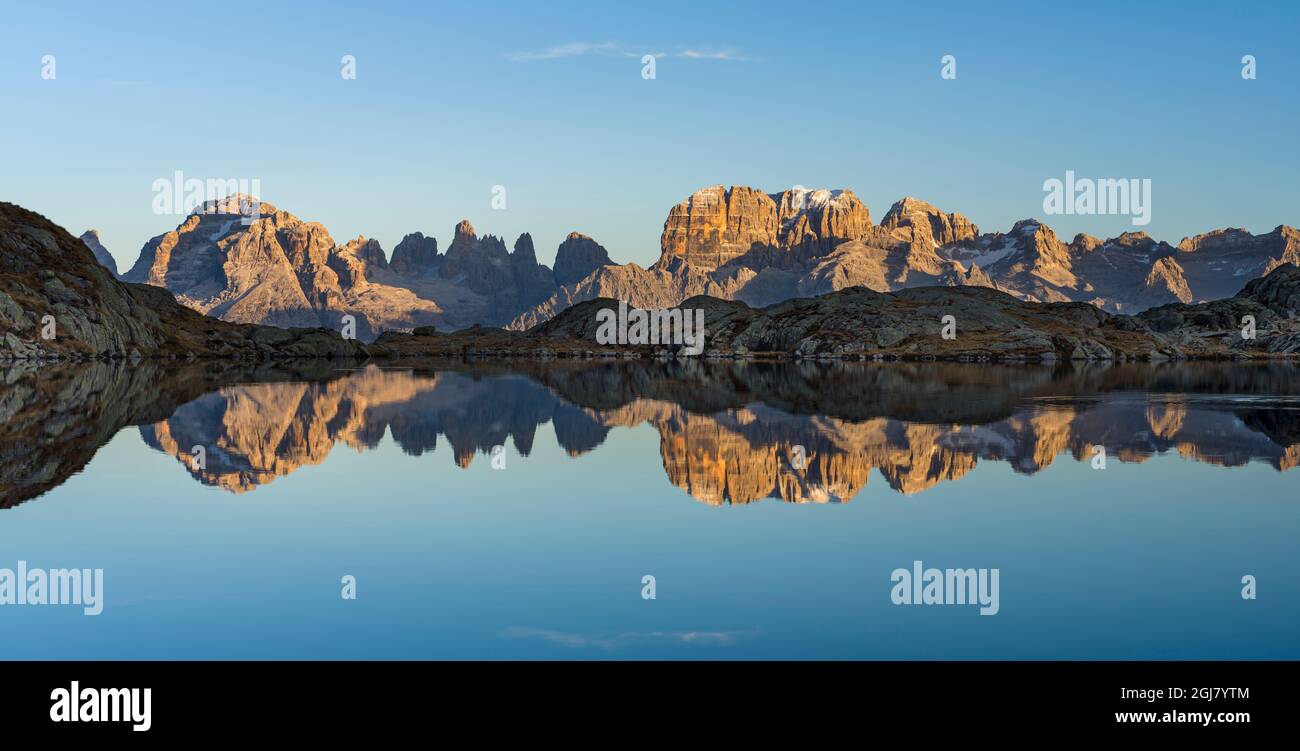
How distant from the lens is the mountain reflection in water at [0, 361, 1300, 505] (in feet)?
129

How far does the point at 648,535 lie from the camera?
26953mm

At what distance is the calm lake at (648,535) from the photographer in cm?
1803

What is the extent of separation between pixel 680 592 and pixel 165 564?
38.7ft

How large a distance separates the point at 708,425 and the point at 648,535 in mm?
32182

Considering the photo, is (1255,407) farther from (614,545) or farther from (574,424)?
(614,545)

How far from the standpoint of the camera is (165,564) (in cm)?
2358

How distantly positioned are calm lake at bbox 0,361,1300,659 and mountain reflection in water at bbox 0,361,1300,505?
15.7 inches
